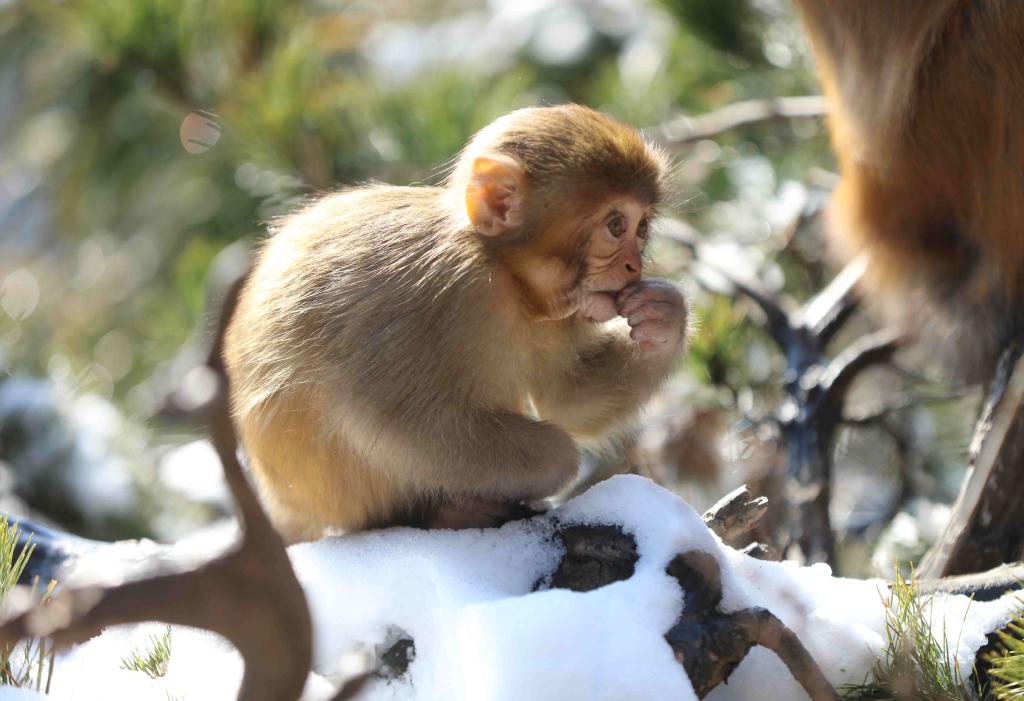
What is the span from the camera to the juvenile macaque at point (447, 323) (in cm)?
164

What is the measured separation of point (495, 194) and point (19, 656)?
0.89 m

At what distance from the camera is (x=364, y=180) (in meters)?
3.20

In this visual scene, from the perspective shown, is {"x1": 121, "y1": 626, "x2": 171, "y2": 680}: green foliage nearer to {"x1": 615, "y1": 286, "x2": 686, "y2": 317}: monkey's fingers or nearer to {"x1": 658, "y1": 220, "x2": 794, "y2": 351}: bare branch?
{"x1": 615, "y1": 286, "x2": 686, "y2": 317}: monkey's fingers

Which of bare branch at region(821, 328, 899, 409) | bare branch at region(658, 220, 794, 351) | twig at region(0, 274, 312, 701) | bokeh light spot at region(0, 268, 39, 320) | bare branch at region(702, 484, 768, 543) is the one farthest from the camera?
bokeh light spot at region(0, 268, 39, 320)

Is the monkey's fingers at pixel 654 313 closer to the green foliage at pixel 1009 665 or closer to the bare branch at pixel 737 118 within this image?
the green foliage at pixel 1009 665

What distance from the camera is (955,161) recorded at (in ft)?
7.27

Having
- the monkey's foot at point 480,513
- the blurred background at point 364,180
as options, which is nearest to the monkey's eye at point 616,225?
the blurred background at point 364,180

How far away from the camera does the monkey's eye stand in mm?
1729

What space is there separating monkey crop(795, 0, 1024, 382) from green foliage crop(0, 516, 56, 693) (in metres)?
1.73

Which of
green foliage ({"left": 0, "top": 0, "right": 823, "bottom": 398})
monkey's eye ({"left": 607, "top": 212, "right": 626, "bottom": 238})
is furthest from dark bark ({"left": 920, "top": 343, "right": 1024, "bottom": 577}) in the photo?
green foliage ({"left": 0, "top": 0, "right": 823, "bottom": 398})

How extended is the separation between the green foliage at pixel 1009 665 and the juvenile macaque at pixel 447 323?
0.61 m

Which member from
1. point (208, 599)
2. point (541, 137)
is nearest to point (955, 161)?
point (541, 137)

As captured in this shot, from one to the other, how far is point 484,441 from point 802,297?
2.17 m

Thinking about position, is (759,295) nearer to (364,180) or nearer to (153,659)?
(364,180)
